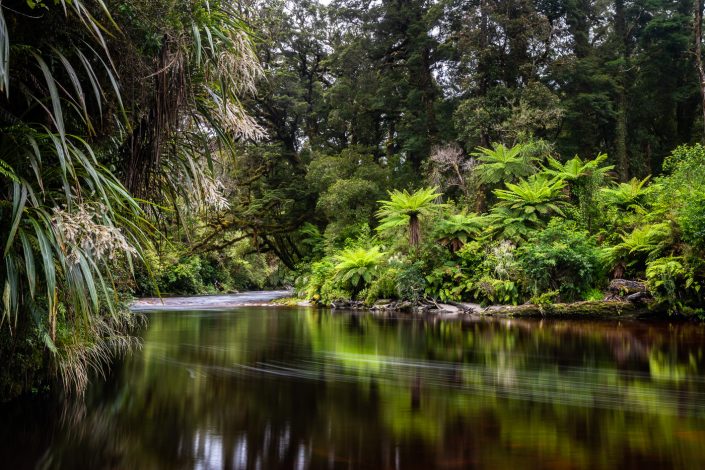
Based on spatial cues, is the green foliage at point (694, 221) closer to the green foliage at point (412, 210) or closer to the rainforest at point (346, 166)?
the rainforest at point (346, 166)

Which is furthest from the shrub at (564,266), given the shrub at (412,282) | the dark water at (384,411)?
the dark water at (384,411)

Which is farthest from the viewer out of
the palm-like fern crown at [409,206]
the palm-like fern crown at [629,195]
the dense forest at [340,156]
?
the palm-like fern crown at [409,206]

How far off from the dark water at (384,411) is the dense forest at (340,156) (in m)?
0.63

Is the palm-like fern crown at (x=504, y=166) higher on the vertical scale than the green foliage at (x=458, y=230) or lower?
higher

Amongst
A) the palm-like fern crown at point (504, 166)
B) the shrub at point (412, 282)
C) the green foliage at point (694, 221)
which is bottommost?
the shrub at point (412, 282)

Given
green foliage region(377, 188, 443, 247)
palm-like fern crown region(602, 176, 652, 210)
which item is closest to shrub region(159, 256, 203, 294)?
green foliage region(377, 188, 443, 247)

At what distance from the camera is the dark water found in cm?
271

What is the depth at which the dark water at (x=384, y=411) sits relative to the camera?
2.71 meters

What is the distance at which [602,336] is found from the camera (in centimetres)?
754

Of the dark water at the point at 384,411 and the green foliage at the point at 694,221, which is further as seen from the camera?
the green foliage at the point at 694,221

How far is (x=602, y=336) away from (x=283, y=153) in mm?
16749

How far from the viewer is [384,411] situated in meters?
3.59

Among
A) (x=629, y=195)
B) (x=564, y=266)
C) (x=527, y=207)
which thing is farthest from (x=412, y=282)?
(x=629, y=195)

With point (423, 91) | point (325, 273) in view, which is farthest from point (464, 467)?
point (423, 91)
